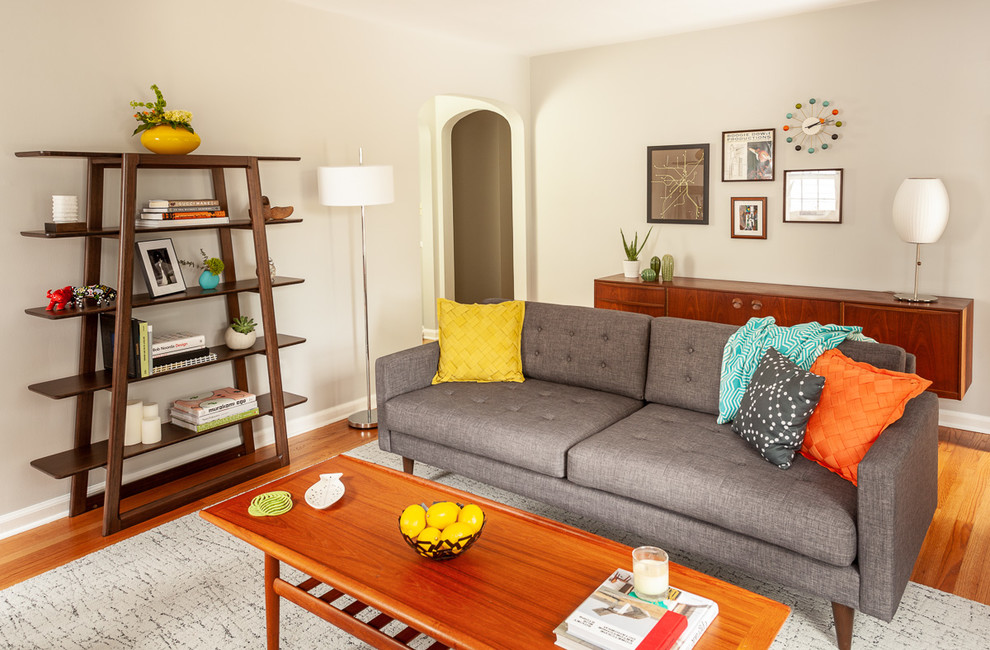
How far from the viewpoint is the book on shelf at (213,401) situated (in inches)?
137

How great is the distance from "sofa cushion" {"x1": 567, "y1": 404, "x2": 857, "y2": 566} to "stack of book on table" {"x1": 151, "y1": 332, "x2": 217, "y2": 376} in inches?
72.1

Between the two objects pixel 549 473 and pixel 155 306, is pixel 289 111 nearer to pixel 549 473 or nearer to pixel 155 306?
pixel 155 306

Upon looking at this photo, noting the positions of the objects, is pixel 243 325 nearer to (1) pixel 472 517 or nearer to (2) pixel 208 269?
(2) pixel 208 269

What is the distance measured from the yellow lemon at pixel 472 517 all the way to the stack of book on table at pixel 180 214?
6.74ft

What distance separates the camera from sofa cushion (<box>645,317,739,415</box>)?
3.09 meters

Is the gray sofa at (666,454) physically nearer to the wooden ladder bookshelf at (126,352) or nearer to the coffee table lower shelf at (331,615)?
the wooden ladder bookshelf at (126,352)

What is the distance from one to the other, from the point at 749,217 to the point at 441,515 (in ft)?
11.8

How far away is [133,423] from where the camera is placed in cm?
331

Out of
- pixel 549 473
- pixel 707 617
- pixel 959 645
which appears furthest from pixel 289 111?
pixel 959 645

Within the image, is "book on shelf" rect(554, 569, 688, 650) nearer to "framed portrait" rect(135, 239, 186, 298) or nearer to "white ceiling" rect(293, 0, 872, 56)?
"framed portrait" rect(135, 239, 186, 298)

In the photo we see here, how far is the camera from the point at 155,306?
3.53m

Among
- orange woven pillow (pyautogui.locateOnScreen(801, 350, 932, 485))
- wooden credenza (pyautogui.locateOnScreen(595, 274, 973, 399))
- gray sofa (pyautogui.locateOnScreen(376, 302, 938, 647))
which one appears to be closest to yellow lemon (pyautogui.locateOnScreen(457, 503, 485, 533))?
gray sofa (pyautogui.locateOnScreen(376, 302, 938, 647))

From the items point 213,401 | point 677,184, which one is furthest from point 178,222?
point 677,184

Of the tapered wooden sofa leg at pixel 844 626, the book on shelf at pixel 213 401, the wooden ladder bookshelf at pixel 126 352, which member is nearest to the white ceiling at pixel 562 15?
the wooden ladder bookshelf at pixel 126 352
